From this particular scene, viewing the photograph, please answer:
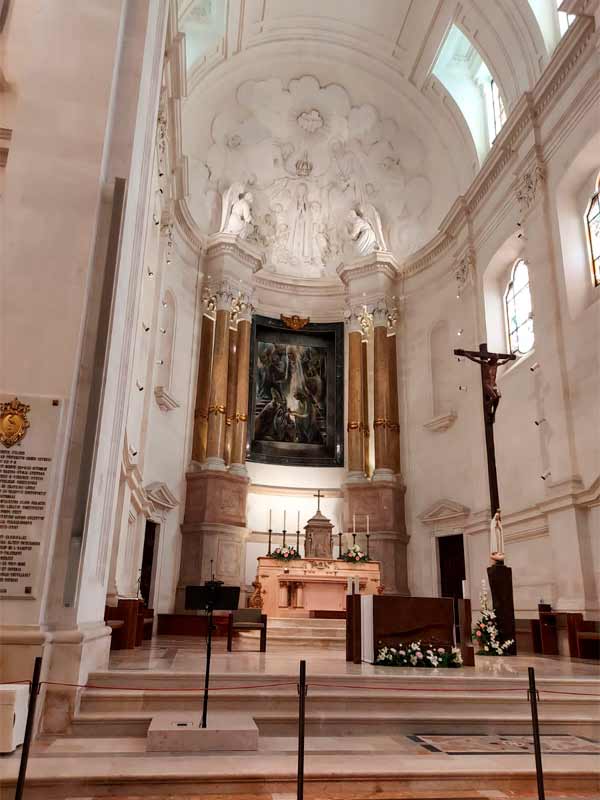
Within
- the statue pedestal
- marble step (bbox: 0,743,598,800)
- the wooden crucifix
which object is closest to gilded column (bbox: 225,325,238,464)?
the wooden crucifix

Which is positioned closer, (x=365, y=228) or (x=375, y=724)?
(x=375, y=724)

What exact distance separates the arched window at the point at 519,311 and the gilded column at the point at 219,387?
701 cm

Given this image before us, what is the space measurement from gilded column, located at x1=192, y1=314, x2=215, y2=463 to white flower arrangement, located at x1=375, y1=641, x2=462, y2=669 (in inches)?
365

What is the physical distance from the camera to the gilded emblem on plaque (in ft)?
16.9

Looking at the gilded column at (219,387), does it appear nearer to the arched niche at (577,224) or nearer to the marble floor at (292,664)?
the marble floor at (292,664)

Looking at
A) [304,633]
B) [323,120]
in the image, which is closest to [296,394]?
[304,633]

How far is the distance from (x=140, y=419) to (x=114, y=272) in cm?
688

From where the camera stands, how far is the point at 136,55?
6.81 m

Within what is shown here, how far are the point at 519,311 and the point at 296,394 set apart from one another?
6.60m

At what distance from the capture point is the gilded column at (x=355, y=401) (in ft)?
56.0

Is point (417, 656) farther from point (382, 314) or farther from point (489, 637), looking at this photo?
point (382, 314)

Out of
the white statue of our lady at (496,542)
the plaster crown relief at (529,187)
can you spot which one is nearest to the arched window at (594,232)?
the plaster crown relief at (529,187)

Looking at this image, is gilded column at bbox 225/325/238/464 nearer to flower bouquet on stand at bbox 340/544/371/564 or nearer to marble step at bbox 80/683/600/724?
flower bouquet on stand at bbox 340/544/371/564

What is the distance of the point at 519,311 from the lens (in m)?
14.1
